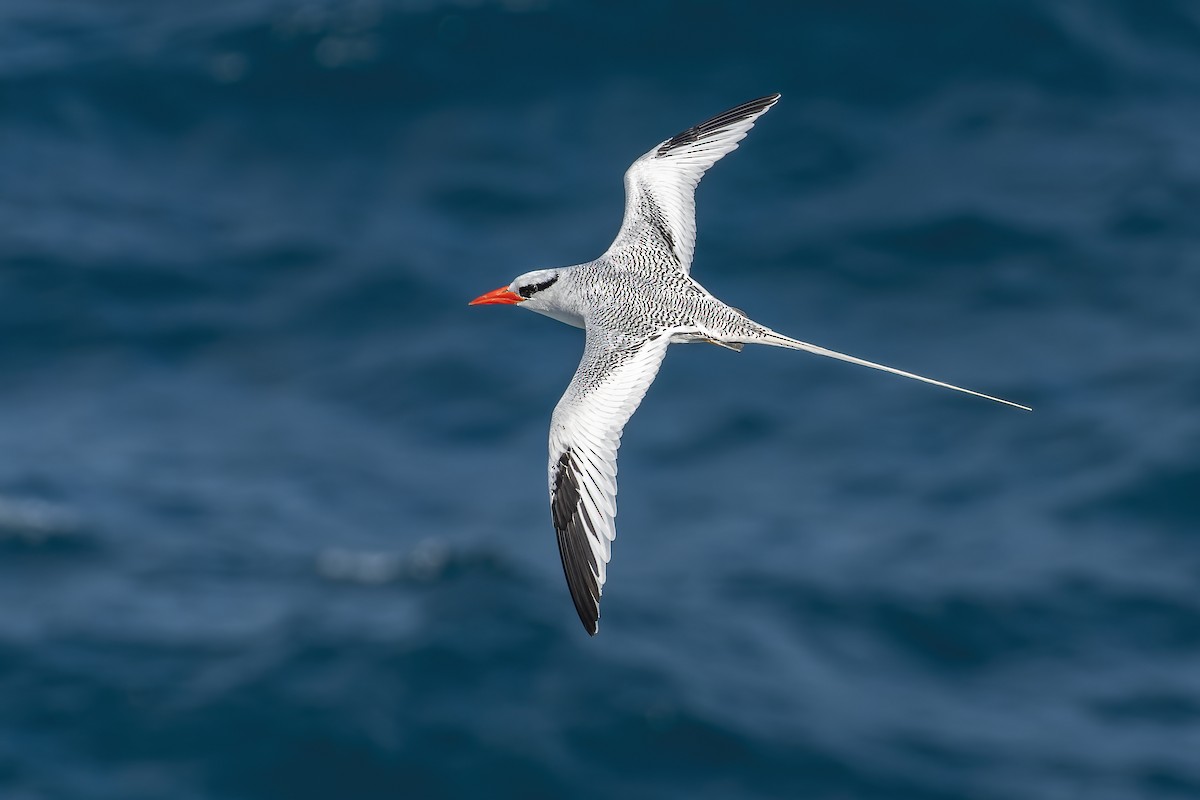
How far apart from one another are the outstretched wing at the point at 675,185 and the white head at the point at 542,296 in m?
0.79

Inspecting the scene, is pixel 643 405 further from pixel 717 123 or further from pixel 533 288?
pixel 533 288

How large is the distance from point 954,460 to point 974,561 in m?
2.87

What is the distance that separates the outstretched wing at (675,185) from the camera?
18.4 meters

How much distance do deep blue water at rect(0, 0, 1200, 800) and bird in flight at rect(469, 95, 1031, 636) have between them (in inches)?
568

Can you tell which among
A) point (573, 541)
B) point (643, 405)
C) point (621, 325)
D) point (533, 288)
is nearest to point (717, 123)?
point (533, 288)

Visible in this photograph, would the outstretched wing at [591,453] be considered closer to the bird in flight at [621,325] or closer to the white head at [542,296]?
the bird in flight at [621,325]

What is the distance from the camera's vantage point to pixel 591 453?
1570 centimetres

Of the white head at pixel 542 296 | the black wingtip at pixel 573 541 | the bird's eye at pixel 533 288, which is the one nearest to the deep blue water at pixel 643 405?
the white head at pixel 542 296

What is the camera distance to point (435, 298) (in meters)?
39.8

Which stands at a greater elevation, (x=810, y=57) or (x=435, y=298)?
(x=810, y=57)

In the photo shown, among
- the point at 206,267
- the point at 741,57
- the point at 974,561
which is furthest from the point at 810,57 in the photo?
the point at 206,267

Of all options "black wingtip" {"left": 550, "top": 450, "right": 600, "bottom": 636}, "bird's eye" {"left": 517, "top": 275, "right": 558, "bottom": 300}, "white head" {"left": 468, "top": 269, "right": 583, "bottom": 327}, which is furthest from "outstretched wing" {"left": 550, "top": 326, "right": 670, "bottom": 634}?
"bird's eye" {"left": 517, "top": 275, "right": 558, "bottom": 300}

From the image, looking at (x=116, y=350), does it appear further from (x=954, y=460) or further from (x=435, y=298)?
(x=954, y=460)

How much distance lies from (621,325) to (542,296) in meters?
1.44
